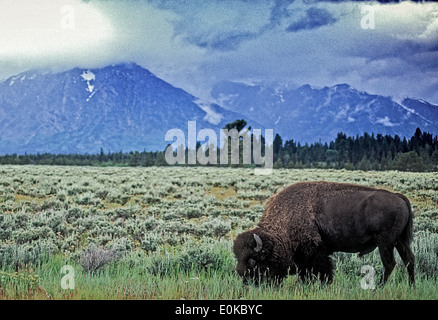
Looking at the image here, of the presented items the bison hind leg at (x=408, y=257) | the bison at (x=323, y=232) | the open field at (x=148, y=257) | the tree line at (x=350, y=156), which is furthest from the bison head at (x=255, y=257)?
the tree line at (x=350, y=156)

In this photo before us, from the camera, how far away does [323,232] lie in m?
5.86

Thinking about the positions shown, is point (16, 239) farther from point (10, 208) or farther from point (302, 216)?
point (302, 216)

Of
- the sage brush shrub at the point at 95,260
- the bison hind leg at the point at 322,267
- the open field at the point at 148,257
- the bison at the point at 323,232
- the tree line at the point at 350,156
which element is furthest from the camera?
the tree line at the point at 350,156

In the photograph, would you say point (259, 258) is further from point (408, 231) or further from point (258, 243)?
point (408, 231)

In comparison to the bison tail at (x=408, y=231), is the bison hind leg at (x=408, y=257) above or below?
below

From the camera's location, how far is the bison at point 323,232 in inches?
217

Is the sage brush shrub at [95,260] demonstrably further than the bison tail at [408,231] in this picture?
Yes

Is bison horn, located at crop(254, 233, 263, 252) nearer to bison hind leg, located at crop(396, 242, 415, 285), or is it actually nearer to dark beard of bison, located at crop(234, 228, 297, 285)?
dark beard of bison, located at crop(234, 228, 297, 285)

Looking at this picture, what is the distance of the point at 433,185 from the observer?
73.2 feet

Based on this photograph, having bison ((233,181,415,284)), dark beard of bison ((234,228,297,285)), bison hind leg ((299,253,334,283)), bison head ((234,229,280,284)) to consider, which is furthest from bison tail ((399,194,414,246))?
bison head ((234,229,280,284))

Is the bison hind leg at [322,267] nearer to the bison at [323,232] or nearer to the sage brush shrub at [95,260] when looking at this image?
the bison at [323,232]

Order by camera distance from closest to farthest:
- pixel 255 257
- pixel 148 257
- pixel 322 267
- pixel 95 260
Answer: pixel 255 257, pixel 322 267, pixel 95 260, pixel 148 257

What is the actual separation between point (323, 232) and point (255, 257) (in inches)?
44.3

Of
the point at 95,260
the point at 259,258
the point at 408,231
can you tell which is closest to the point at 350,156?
the point at 408,231
